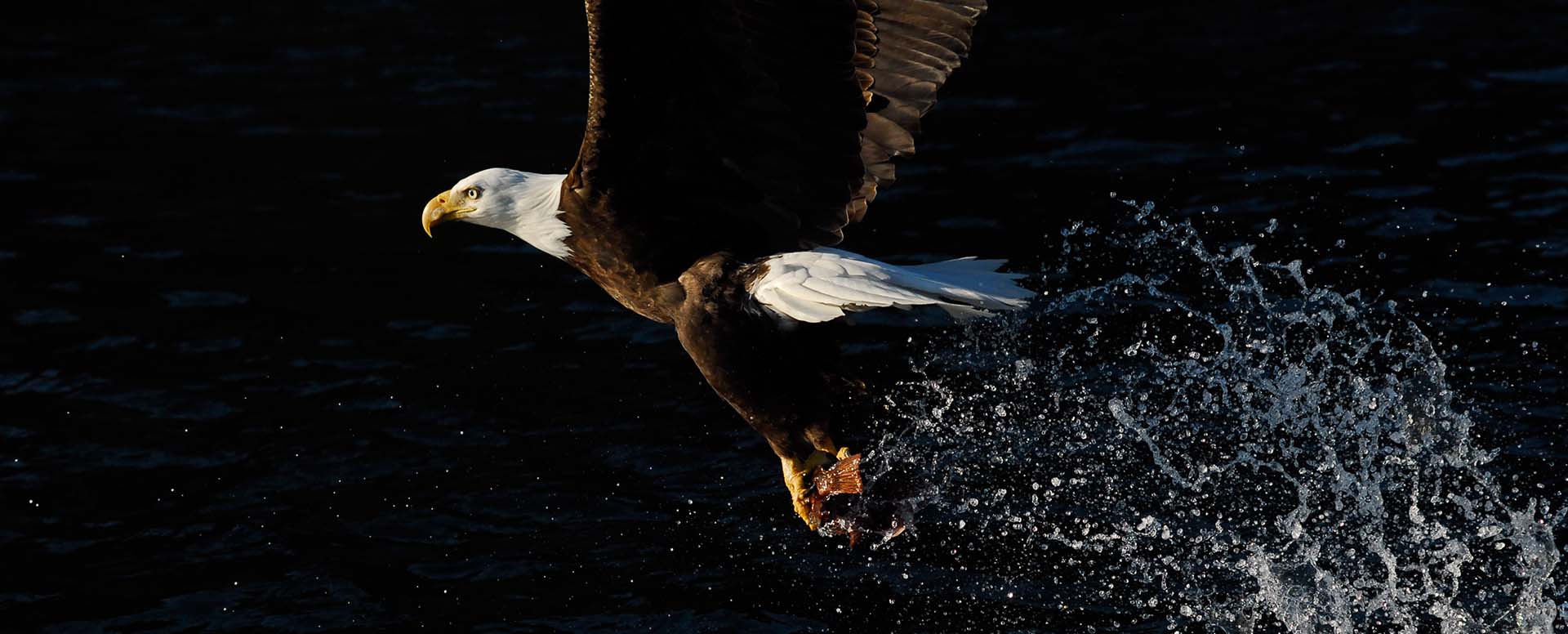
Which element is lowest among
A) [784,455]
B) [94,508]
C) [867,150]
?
[94,508]

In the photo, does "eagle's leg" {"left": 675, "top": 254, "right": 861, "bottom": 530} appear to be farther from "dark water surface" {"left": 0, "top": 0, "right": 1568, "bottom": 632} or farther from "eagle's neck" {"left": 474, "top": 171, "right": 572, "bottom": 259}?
"eagle's neck" {"left": 474, "top": 171, "right": 572, "bottom": 259}

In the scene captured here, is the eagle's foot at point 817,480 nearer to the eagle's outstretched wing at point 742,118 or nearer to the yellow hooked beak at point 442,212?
the eagle's outstretched wing at point 742,118

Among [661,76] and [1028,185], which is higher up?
[661,76]

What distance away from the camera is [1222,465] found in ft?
16.0

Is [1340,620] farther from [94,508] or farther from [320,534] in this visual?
[94,508]

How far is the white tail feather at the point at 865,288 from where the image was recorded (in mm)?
4133

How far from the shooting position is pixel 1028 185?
24.0 feet

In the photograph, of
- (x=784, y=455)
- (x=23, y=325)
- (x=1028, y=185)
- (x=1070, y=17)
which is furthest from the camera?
(x=1070, y=17)

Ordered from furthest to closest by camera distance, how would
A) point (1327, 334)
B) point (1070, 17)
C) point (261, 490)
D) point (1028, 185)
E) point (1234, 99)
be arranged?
point (1070, 17), point (1234, 99), point (1028, 185), point (1327, 334), point (261, 490)

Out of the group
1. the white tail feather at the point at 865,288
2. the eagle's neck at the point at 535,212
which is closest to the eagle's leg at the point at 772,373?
the white tail feather at the point at 865,288

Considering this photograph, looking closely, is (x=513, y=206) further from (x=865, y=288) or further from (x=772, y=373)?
(x=865, y=288)

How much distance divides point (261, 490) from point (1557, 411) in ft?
12.3

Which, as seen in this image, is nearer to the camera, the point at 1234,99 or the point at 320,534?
the point at 320,534

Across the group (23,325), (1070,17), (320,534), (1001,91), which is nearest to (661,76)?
(320,534)
